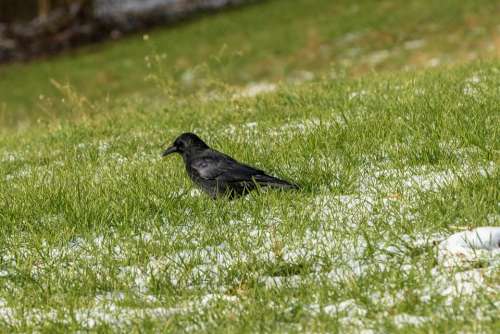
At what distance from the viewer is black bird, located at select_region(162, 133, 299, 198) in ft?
21.2

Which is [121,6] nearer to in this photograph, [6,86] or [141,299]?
[6,86]

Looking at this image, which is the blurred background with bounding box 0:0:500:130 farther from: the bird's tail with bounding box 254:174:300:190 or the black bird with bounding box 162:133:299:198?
the bird's tail with bounding box 254:174:300:190

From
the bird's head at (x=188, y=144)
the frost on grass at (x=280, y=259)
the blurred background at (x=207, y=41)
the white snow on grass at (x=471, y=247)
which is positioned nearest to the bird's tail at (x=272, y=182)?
the frost on grass at (x=280, y=259)

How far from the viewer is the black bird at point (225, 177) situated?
6.48 m

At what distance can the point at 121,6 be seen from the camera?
118 ft

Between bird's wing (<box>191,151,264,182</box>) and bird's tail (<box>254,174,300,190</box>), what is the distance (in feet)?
0.32

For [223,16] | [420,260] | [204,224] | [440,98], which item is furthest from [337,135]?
[223,16]

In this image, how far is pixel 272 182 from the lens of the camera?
6398 millimetres

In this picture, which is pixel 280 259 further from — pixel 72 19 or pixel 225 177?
pixel 72 19

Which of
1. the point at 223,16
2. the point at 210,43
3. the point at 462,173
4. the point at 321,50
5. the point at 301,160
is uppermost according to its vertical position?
the point at 223,16

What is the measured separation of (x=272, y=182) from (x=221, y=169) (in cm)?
55

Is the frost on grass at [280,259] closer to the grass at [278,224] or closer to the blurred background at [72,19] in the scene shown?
the grass at [278,224]

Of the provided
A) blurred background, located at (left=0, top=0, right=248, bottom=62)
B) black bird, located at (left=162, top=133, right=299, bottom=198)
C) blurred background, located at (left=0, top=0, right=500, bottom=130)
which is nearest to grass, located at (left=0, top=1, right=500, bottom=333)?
black bird, located at (left=162, top=133, right=299, bottom=198)

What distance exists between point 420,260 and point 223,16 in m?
29.3
